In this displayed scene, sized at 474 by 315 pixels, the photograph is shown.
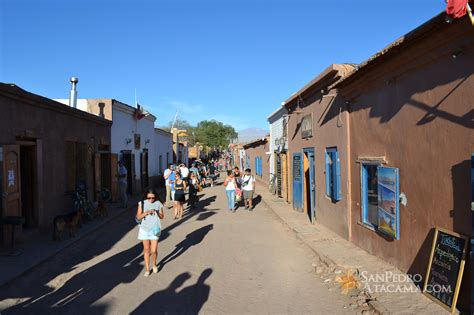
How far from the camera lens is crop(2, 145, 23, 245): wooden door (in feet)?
28.2

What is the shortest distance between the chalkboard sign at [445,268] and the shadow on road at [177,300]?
288cm

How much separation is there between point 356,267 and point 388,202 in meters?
1.18

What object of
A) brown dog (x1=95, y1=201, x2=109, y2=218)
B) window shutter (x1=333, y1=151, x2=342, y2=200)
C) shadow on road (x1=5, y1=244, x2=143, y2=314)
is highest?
window shutter (x1=333, y1=151, x2=342, y2=200)

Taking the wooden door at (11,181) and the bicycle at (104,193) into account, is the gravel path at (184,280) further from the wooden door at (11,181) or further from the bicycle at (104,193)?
the bicycle at (104,193)

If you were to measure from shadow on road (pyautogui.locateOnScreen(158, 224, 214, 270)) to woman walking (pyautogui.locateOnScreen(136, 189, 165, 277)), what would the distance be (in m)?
0.47

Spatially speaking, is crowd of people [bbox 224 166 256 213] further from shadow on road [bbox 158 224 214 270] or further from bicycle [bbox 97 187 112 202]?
bicycle [bbox 97 187 112 202]

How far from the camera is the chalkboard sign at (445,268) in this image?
4754mm

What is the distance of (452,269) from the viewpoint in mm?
4883

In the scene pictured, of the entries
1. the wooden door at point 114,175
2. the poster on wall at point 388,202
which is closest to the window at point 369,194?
the poster on wall at point 388,202

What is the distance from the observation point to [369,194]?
8.03 m

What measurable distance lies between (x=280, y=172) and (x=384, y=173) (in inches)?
505

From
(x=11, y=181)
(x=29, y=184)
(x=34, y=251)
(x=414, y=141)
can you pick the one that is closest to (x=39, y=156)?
(x=29, y=184)

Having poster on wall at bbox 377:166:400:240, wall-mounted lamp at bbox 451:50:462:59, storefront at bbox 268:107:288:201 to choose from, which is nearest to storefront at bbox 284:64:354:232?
poster on wall at bbox 377:166:400:240

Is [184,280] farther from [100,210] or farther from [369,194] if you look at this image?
[100,210]
